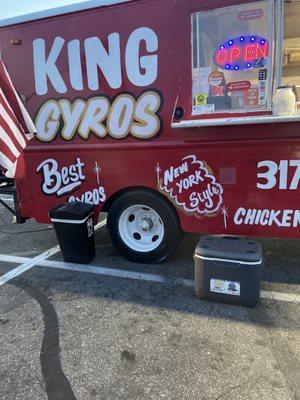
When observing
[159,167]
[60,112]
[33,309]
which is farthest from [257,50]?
[33,309]

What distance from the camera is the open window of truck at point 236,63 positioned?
139 inches

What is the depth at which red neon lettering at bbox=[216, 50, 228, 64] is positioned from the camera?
3721mm

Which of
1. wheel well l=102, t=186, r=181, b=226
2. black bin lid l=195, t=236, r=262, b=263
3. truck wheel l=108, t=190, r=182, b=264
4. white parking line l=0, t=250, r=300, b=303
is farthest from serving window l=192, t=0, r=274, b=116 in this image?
white parking line l=0, t=250, r=300, b=303

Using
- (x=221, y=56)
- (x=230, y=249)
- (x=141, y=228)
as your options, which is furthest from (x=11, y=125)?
(x=230, y=249)

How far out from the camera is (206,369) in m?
2.73

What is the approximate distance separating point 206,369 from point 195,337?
1.29 ft

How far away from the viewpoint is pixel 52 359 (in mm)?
2916

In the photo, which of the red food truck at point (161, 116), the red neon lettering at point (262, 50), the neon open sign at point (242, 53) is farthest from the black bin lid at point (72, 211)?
the red neon lettering at point (262, 50)

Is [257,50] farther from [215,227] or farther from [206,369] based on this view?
[206,369]

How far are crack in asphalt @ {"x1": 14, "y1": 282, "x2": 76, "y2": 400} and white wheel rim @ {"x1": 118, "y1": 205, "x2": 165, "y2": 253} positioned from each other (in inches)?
47.2

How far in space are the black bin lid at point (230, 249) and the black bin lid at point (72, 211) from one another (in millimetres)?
1430

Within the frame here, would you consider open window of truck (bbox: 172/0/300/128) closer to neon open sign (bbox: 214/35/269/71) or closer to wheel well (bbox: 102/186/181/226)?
neon open sign (bbox: 214/35/269/71)

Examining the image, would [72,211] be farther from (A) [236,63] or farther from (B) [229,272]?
(A) [236,63]

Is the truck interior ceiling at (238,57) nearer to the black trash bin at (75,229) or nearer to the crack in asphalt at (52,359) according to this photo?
the black trash bin at (75,229)
